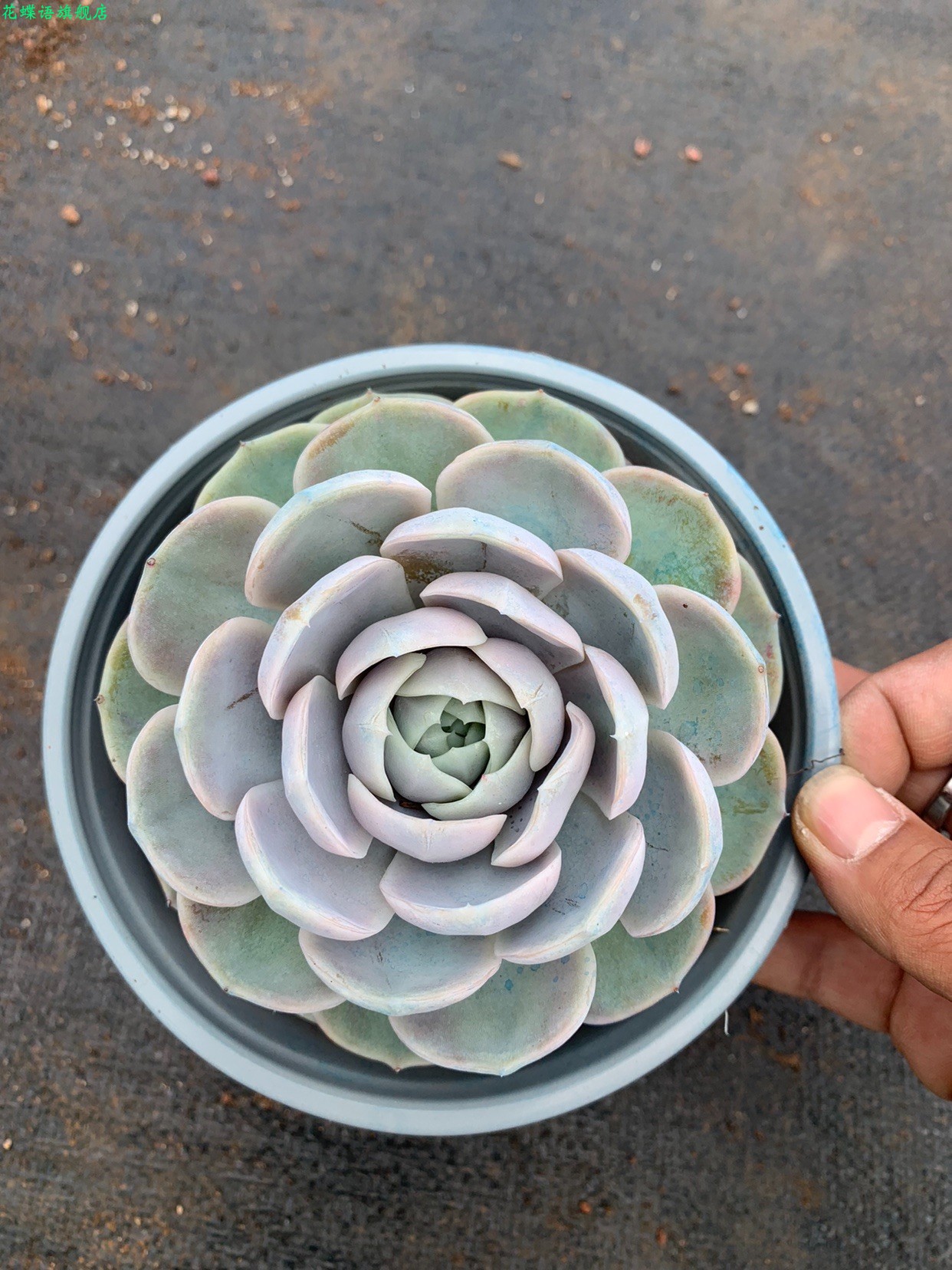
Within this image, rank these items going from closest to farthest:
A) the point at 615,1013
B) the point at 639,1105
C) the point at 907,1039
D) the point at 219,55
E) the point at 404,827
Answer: the point at 404,827 < the point at 615,1013 < the point at 907,1039 < the point at 639,1105 < the point at 219,55

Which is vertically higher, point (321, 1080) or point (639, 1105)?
point (321, 1080)

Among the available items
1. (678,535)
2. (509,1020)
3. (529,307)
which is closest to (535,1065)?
(509,1020)

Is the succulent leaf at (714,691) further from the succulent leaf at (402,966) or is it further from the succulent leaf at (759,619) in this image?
the succulent leaf at (402,966)

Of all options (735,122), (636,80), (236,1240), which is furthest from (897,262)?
(236,1240)

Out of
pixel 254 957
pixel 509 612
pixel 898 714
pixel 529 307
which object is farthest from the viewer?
pixel 529 307

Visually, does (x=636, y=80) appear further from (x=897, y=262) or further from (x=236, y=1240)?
(x=236, y=1240)

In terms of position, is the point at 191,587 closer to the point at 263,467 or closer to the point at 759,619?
the point at 263,467
